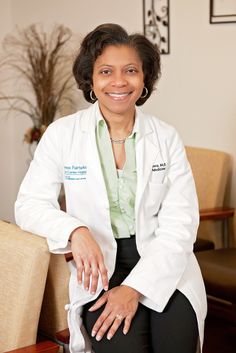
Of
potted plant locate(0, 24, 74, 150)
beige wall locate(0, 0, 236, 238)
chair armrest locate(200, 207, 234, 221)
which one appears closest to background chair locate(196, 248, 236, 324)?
chair armrest locate(200, 207, 234, 221)

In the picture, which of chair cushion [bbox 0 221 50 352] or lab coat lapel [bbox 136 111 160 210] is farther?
lab coat lapel [bbox 136 111 160 210]

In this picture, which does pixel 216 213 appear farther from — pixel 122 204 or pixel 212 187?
pixel 122 204

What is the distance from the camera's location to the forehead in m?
1.84

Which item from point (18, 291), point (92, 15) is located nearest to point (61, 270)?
point (18, 291)

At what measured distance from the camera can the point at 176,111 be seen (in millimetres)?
3543

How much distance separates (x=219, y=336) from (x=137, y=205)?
1.52 metres

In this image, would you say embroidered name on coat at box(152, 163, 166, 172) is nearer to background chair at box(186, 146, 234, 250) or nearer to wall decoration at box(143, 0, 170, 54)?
background chair at box(186, 146, 234, 250)

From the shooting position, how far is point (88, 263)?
160 cm

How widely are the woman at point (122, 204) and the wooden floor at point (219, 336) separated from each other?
3.92 ft

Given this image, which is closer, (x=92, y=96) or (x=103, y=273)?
(x=103, y=273)

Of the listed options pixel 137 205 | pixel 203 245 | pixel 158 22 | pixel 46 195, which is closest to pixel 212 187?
pixel 203 245

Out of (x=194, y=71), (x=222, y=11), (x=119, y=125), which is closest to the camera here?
(x=119, y=125)

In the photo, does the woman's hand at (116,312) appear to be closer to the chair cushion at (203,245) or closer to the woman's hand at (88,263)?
the woman's hand at (88,263)

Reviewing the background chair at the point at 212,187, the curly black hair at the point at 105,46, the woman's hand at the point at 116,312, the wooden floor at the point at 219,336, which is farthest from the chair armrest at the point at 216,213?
the woman's hand at the point at 116,312
